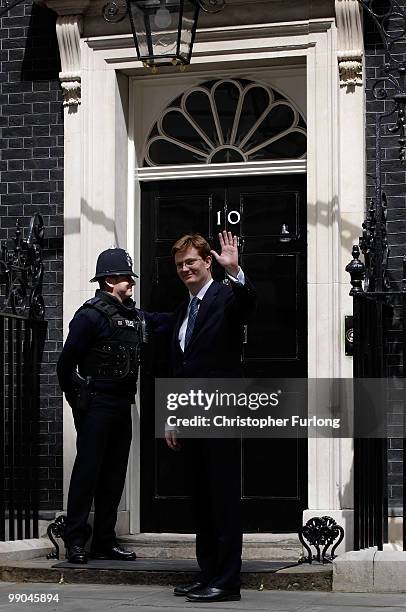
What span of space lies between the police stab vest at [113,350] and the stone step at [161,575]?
49.4 inches

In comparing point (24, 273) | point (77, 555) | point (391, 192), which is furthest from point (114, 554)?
point (391, 192)

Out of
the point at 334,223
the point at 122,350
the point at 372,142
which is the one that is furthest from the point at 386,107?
the point at 122,350

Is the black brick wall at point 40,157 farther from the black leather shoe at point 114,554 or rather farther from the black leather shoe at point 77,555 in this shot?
the black leather shoe at point 77,555

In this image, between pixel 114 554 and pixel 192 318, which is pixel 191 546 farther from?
pixel 192 318

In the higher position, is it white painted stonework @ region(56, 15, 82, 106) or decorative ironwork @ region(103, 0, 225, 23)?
decorative ironwork @ region(103, 0, 225, 23)

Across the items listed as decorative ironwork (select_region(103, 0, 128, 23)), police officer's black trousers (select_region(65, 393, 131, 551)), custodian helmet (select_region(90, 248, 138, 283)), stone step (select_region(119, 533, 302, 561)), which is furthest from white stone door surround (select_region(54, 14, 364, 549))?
custodian helmet (select_region(90, 248, 138, 283))

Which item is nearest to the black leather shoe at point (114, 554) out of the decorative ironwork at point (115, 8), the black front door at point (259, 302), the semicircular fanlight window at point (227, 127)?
the black front door at point (259, 302)

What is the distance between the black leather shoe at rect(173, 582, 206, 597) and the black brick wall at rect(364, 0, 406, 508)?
2.02 metres

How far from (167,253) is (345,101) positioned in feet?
5.95

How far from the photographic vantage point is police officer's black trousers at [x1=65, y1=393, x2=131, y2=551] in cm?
906

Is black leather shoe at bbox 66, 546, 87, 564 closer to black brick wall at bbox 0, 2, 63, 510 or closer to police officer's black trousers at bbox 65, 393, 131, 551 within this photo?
police officer's black trousers at bbox 65, 393, 131, 551

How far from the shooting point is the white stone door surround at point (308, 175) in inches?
379

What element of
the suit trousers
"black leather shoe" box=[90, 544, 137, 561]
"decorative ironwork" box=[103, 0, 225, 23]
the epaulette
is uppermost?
"decorative ironwork" box=[103, 0, 225, 23]

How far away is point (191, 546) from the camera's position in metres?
9.86
